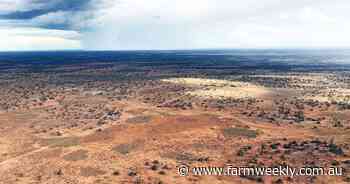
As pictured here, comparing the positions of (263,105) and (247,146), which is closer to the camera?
(247,146)

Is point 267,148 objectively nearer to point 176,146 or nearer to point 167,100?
point 176,146

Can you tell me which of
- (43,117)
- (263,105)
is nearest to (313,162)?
(263,105)

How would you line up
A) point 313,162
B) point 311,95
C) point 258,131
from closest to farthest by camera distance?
1. point 313,162
2. point 258,131
3. point 311,95

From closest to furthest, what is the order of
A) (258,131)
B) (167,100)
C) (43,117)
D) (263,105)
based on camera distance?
(258,131) < (43,117) < (263,105) < (167,100)

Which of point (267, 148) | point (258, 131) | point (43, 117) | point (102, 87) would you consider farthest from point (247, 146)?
point (102, 87)

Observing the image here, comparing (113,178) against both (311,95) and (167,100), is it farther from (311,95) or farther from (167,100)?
(311,95)

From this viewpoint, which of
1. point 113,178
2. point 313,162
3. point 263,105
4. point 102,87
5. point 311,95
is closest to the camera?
point 113,178
